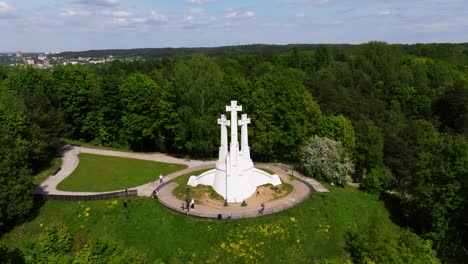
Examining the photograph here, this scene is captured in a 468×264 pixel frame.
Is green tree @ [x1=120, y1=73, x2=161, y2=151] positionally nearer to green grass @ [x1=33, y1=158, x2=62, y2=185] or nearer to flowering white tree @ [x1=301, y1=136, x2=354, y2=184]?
green grass @ [x1=33, y1=158, x2=62, y2=185]

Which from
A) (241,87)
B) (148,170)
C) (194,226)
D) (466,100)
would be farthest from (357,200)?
(466,100)

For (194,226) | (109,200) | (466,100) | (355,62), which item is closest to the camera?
(194,226)

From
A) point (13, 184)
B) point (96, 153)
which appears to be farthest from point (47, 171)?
point (13, 184)

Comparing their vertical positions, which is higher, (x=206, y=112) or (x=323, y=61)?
(x=323, y=61)

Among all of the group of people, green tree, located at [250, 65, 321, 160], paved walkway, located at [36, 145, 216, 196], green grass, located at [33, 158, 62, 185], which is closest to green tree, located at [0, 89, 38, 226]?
paved walkway, located at [36, 145, 216, 196]

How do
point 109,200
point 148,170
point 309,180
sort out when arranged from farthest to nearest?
1. point 148,170
2. point 309,180
3. point 109,200

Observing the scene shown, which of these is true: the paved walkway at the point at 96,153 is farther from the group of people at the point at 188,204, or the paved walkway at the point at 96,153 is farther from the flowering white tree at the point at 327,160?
the flowering white tree at the point at 327,160

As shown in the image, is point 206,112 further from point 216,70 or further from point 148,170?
Answer: point 148,170
